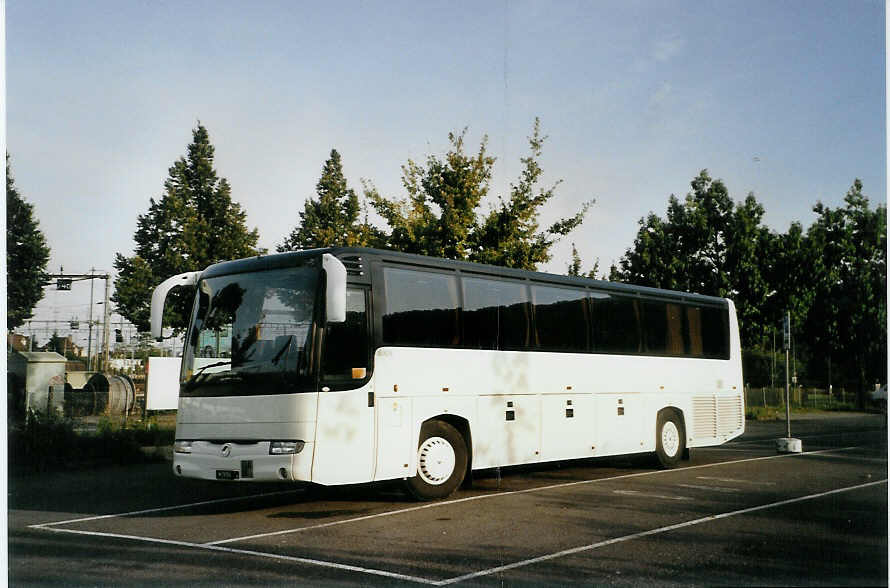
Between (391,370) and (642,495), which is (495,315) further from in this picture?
(642,495)

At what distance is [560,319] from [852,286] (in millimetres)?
4145

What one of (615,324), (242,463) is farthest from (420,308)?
(615,324)

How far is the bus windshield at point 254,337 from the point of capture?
33.4ft

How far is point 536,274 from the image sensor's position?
44.5 ft

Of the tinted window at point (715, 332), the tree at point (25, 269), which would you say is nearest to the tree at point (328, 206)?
the tree at point (25, 269)

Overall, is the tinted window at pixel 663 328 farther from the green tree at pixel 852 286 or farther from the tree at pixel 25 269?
the tree at pixel 25 269

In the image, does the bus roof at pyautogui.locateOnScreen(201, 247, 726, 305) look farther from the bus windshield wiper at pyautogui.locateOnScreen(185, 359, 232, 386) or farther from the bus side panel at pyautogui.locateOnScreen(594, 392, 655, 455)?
the bus side panel at pyautogui.locateOnScreen(594, 392, 655, 455)

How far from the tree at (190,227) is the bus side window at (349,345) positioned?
30.8m

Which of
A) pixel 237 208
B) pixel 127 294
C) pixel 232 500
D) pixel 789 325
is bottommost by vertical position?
pixel 232 500

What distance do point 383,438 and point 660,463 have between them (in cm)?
680

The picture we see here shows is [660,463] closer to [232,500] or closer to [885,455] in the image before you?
[885,455]

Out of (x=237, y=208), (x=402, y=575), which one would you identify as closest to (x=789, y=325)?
(x=402, y=575)

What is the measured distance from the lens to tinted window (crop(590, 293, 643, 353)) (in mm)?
14531

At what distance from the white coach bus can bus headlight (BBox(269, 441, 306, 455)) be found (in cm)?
2
